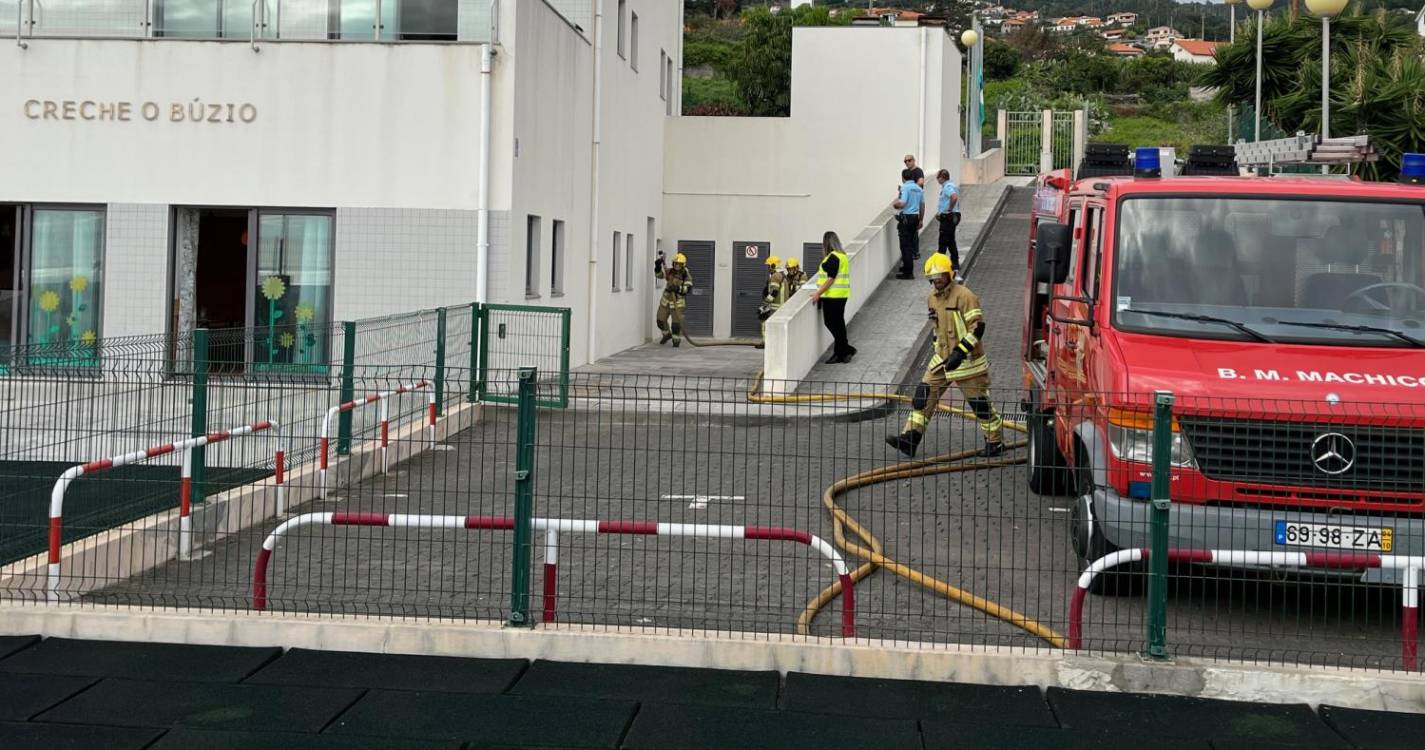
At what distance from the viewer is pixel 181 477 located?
9398mm

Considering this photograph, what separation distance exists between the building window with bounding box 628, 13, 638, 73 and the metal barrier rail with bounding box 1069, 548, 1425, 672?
21803 mm

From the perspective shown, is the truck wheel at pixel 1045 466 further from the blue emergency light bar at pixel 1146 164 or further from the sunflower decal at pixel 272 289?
the sunflower decal at pixel 272 289

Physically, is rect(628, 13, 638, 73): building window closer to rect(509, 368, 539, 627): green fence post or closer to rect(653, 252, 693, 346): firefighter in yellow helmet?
rect(653, 252, 693, 346): firefighter in yellow helmet

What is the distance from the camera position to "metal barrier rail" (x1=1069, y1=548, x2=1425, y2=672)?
692 centimetres

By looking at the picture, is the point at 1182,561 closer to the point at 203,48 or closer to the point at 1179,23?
the point at 203,48

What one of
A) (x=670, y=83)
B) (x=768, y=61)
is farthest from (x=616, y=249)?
(x=768, y=61)

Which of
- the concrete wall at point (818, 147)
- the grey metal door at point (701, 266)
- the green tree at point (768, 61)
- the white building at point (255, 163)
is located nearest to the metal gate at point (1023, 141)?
the concrete wall at point (818, 147)

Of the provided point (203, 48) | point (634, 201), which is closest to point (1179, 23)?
point (634, 201)

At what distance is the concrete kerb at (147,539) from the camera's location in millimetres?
7934

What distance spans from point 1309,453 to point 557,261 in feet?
52.0

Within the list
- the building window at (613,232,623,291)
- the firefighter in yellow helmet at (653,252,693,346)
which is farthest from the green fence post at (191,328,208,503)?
the firefighter in yellow helmet at (653,252,693,346)

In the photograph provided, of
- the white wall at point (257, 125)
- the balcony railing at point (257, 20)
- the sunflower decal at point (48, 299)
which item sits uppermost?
the balcony railing at point (257, 20)

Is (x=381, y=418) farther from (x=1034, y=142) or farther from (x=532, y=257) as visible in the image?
(x=1034, y=142)

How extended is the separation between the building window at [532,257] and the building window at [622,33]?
22.1ft
